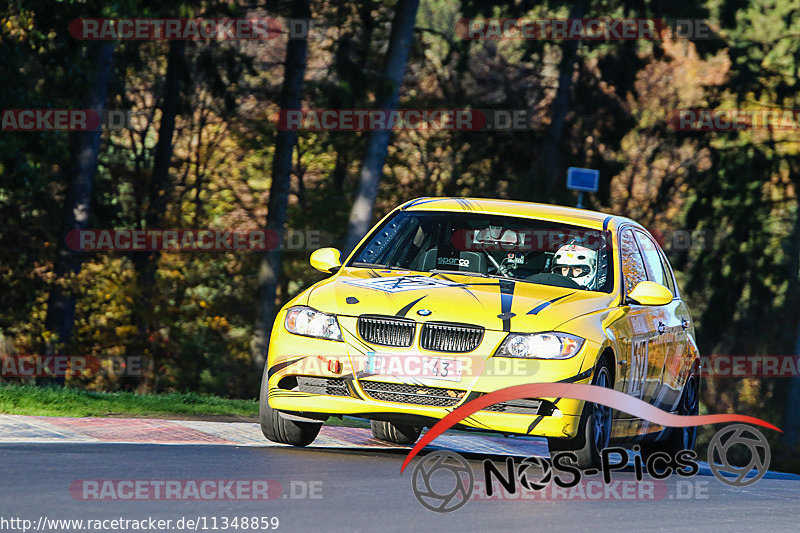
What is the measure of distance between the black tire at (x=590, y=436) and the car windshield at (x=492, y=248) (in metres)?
1.15

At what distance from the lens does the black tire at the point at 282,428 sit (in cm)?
1019

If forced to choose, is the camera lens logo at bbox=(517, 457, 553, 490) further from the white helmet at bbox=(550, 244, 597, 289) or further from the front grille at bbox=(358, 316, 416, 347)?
the white helmet at bbox=(550, 244, 597, 289)

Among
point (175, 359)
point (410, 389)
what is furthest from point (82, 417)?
point (175, 359)

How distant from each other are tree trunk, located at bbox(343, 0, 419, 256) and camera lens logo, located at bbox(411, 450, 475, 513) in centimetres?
1819

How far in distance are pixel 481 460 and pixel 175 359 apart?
23615 millimetres

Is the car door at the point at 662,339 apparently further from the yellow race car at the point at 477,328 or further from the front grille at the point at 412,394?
the front grille at the point at 412,394

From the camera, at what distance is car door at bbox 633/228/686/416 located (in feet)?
36.2

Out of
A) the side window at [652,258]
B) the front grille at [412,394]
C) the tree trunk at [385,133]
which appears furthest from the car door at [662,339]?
the tree trunk at [385,133]

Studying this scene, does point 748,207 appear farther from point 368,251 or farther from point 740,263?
point 368,251

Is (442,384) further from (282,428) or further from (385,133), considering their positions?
(385,133)

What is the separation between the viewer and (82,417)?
12078 millimetres

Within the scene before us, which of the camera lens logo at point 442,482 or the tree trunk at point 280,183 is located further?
the tree trunk at point 280,183

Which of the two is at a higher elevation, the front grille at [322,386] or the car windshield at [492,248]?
the car windshield at [492,248]

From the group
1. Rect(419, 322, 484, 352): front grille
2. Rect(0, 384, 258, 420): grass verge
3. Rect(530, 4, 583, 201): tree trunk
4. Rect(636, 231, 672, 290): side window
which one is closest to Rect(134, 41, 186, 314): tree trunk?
Rect(530, 4, 583, 201): tree trunk
